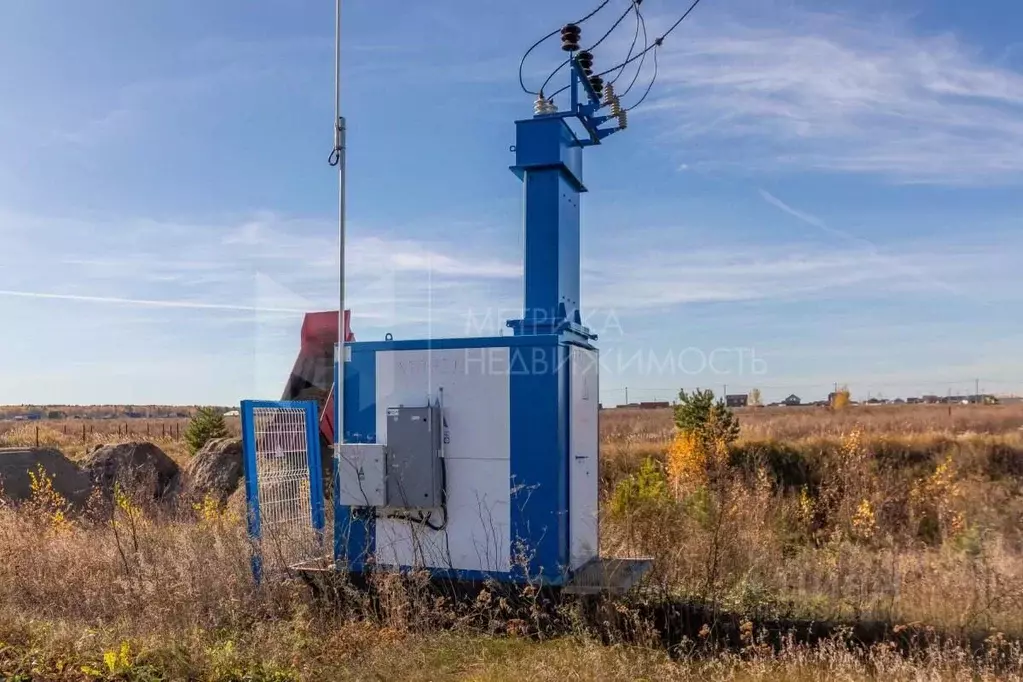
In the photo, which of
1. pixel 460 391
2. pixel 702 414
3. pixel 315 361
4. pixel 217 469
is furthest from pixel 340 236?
pixel 702 414

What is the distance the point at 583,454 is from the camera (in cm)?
769

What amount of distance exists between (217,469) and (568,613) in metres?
11.1

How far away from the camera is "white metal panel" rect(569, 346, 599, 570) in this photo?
7.30m

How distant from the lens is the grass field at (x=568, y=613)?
580 cm

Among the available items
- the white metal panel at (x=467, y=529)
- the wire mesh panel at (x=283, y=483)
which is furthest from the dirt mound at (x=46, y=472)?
A: the white metal panel at (x=467, y=529)

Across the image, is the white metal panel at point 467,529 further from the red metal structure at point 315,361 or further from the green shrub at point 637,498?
the red metal structure at point 315,361

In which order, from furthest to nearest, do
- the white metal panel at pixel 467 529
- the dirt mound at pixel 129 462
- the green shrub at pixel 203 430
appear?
the green shrub at pixel 203 430 < the dirt mound at pixel 129 462 < the white metal panel at pixel 467 529

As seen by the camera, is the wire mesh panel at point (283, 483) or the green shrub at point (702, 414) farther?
the green shrub at point (702, 414)

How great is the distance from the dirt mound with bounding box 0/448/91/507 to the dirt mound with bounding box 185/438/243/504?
5.94ft

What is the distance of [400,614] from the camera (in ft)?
21.7

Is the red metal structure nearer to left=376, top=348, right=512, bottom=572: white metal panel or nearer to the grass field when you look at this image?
the grass field

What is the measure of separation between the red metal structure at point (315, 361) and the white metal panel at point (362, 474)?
4.73 metres

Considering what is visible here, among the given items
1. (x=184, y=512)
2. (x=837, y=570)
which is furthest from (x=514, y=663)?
(x=184, y=512)

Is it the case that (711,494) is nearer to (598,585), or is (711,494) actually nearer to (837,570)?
(837,570)
